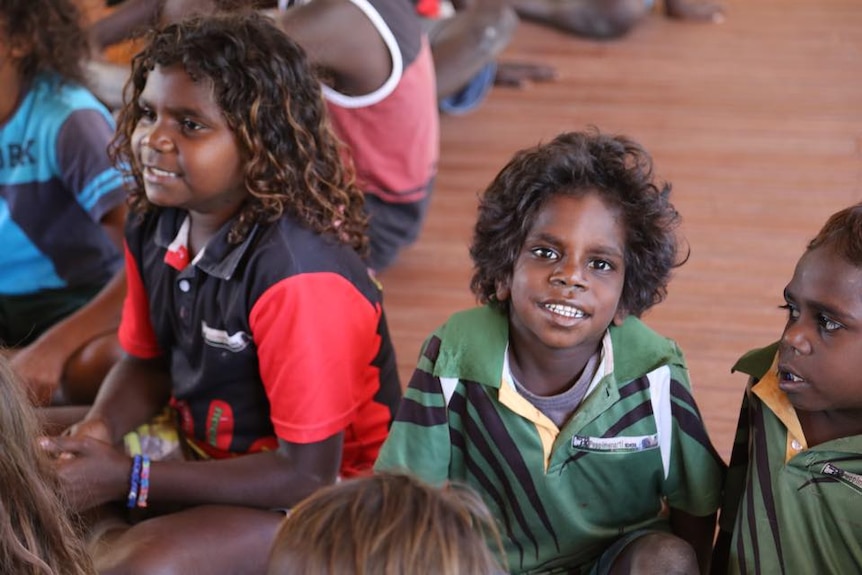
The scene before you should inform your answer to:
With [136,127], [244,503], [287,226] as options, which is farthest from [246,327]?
[136,127]

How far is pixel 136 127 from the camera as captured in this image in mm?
1783

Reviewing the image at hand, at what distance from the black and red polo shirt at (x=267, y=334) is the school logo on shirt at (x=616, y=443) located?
360 mm

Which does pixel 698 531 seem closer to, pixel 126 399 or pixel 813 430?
pixel 813 430

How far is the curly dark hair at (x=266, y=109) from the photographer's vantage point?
1.67 metres

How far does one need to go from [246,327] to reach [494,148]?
2.29 meters

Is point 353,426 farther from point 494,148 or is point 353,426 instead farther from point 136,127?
point 494,148

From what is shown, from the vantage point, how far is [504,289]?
1.62 metres

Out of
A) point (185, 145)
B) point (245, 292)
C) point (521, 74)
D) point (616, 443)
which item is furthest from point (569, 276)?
point (521, 74)

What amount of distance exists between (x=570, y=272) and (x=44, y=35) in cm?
127

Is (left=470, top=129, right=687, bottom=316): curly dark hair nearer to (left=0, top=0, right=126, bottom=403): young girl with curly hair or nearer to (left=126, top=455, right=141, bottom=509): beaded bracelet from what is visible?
(left=126, top=455, right=141, bottom=509): beaded bracelet

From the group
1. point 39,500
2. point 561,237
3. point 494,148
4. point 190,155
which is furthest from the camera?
point 494,148

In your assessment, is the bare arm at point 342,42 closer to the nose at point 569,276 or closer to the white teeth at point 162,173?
the white teeth at point 162,173

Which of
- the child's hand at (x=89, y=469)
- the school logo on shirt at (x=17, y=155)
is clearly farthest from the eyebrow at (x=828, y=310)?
the school logo on shirt at (x=17, y=155)

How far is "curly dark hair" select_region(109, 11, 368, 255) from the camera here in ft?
5.49
